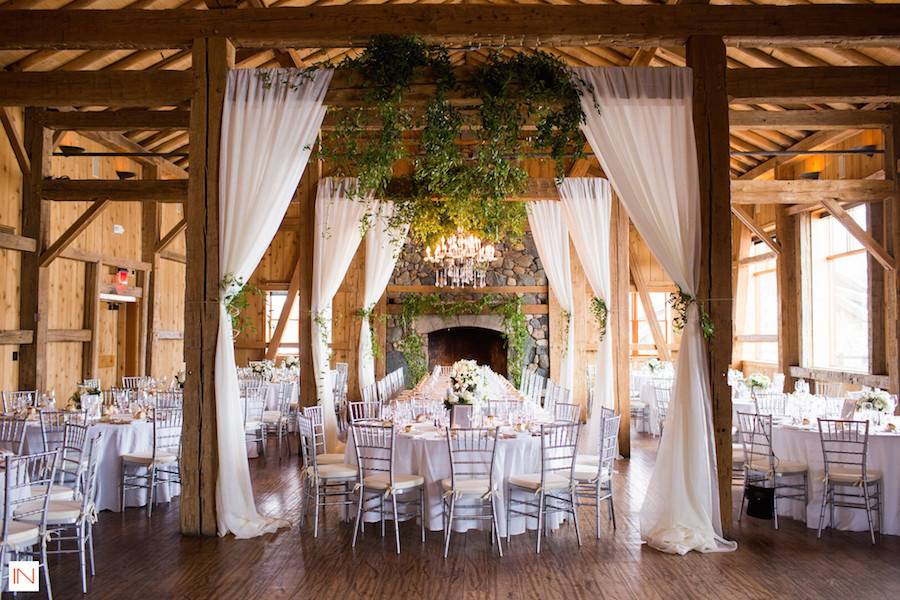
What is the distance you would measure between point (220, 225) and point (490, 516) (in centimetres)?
325

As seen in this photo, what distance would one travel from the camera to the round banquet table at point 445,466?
19.1 feet

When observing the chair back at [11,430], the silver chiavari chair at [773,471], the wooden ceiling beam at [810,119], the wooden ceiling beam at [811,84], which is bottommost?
the silver chiavari chair at [773,471]

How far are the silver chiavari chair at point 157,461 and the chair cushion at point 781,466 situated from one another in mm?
5190

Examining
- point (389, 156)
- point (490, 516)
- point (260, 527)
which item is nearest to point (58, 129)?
point (389, 156)

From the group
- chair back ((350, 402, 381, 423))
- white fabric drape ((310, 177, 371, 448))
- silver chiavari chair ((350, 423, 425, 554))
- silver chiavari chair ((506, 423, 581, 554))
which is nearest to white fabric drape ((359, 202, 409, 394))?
white fabric drape ((310, 177, 371, 448))

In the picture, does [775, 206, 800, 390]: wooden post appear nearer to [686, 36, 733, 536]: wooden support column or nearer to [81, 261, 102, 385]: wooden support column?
[686, 36, 733, 536]: wooden support column

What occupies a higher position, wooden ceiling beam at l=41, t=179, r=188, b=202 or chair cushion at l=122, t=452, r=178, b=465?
wooden ceiling beam at l=41, t=179, r=188, b=202

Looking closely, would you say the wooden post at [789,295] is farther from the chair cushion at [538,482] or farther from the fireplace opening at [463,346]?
the chair cushion at [538,482]

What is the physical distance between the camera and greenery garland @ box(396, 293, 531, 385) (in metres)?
14.3

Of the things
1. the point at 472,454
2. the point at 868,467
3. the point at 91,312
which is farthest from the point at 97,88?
the point at 868,467

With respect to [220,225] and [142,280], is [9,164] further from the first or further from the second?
[220,225]

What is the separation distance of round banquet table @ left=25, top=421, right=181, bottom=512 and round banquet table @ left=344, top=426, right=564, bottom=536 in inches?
94.6

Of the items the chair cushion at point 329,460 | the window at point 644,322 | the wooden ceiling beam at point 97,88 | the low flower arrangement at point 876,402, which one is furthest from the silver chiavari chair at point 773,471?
the window at point 644,322

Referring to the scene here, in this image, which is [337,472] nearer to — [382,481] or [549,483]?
[382,481]
